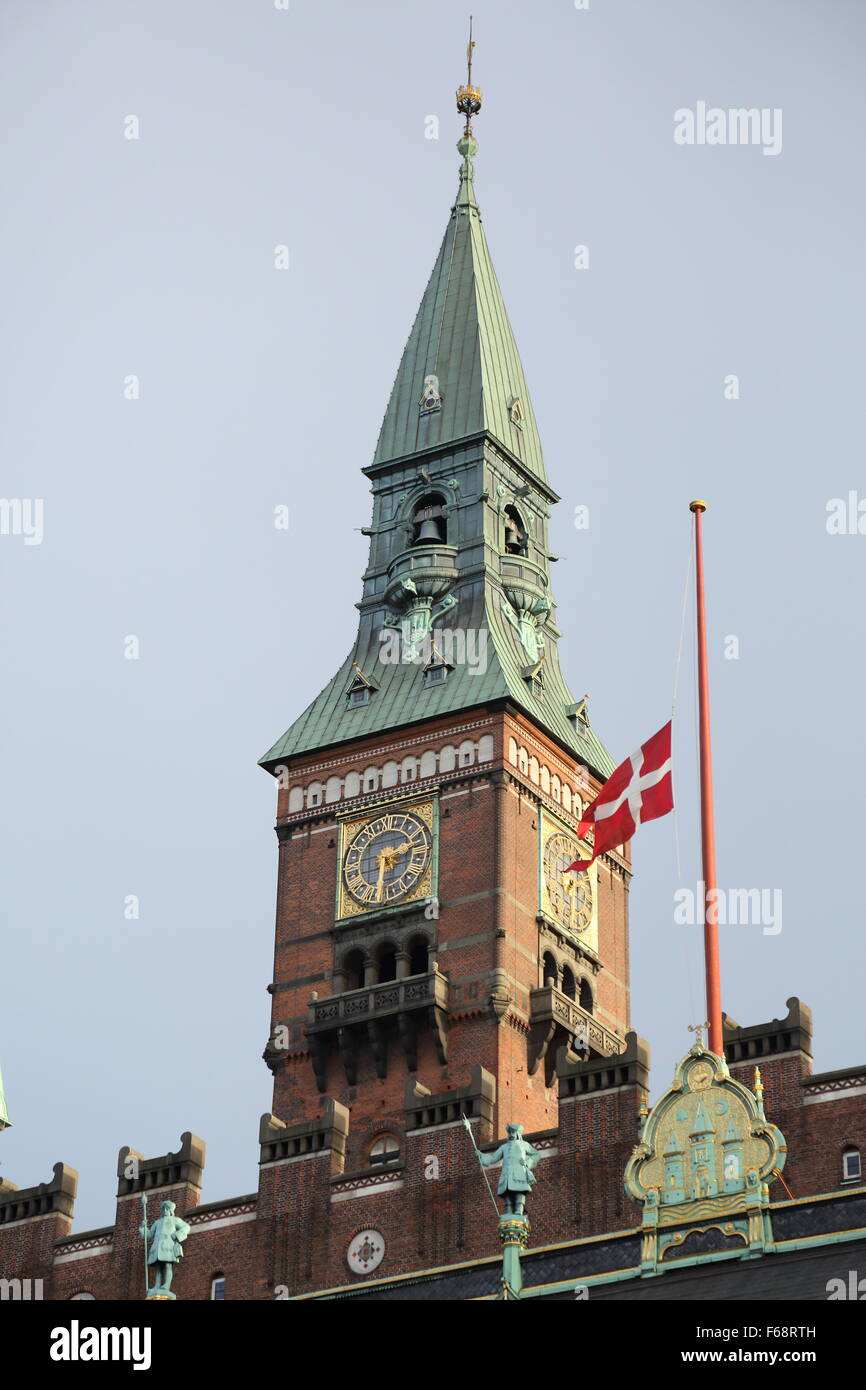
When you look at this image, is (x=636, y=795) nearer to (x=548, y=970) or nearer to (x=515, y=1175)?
(x=515, y=1175)

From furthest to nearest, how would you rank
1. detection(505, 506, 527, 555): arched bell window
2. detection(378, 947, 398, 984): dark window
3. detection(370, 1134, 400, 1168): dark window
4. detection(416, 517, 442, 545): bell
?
detection(505, 506, 527, 555): arched bell window, detection(416, 517, 442, 545): bell, detection(378, 947, 398, 984): dark window, detection(370, 1134, 400, 1168): dark window

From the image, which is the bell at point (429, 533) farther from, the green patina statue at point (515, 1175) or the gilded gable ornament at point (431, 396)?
the green patina statue at point (515, 1175)

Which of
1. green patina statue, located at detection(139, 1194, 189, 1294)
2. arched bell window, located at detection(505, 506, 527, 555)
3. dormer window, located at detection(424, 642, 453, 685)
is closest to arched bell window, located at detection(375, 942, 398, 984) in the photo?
dormer window, located at detection(424, 642, 453, 685)

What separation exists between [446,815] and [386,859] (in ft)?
7.44

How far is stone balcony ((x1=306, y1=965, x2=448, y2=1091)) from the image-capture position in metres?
86.1

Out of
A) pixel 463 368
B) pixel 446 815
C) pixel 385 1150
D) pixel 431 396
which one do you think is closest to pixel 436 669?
pixel 446 815

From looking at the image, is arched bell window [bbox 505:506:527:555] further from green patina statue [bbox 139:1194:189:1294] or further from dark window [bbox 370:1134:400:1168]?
green patina statue [bbox 139:1194:189:1294]

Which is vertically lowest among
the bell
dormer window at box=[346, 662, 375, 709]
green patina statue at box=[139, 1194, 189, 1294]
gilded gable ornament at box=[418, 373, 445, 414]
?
green patina statue at box=[139, 1194, 189, 1294]

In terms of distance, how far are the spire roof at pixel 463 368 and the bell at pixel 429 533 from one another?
2.85 m

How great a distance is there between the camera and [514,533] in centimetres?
9912

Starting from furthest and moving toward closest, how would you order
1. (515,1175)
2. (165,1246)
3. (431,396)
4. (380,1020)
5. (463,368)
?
1. (463,368)
2. (431,396)
3. (380,1020)
4. (165,1246)
5. (515,1175)

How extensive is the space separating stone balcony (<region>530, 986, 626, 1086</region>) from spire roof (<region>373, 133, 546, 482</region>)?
21.4 metres
